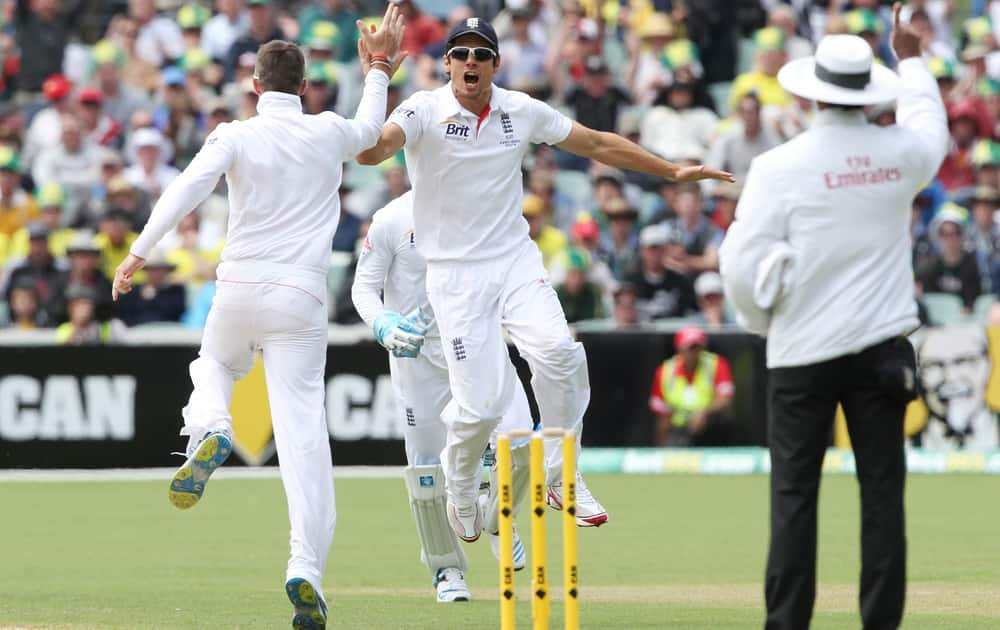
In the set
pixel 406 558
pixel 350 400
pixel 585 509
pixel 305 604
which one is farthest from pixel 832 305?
pixel 350 400

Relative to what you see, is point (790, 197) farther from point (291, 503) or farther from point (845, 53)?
point (291, 503)

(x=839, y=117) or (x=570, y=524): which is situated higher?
(x=839, y=117)

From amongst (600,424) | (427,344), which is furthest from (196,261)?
(427,344)

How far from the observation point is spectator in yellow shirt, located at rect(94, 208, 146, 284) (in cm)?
1825

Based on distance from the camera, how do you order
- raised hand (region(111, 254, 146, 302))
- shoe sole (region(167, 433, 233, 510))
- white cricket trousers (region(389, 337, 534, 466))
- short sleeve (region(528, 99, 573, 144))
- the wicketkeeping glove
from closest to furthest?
raised hand (region(111, 254, 146, 302)) → shoe sole (region(167, 433, 233, 510)) → the wicketkeeping glove → short sleeve (region(528, 99, 573, 144)) → white cricket trousers (region(389, 337, 534, 466))

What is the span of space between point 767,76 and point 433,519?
1135cm

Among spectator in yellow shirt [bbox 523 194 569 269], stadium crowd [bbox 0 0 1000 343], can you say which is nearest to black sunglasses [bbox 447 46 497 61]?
stadium crowd [bbox 0 0 1000 343]

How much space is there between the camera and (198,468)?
8430 mm

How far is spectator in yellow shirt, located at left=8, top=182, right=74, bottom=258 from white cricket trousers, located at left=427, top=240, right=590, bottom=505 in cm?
978

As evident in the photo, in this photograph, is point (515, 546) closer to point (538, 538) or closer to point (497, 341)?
point (497, 341)

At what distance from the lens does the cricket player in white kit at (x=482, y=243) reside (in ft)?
31.3

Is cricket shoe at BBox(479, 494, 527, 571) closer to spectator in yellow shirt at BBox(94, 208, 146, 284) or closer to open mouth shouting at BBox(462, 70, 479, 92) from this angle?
open mouth shouting at BBox(462, 70, 479, 92)

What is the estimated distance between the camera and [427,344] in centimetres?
1059

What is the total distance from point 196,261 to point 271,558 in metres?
6.99
